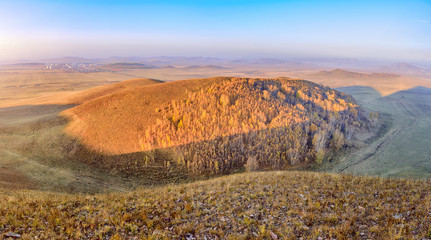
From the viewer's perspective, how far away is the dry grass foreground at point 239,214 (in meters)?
7.11

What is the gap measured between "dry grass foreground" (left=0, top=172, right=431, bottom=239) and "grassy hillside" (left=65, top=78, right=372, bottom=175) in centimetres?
1467

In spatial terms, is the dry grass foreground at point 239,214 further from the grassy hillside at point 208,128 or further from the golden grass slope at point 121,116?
the golden grass slope at point 121,116

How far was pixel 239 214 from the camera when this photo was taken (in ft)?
28.8

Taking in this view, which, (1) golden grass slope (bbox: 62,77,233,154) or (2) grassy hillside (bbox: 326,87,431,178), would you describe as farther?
(1) golden grass slope (bbox: 62,77,233,154)

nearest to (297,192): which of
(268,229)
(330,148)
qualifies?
(268,229)

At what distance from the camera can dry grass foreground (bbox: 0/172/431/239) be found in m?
7.11

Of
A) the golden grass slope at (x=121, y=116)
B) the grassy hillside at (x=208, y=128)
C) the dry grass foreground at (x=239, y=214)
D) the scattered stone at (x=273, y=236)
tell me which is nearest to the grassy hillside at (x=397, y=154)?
the grassy hillside at (x=208, y=128)

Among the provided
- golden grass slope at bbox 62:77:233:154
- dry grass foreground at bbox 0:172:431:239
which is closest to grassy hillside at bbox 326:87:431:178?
dry grass foreground at bbox 0:172:431:239

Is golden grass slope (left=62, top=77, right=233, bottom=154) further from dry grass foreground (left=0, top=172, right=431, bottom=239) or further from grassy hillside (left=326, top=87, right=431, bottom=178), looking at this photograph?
grassy hillside (left=326, top=87, right=431, bottom=178)

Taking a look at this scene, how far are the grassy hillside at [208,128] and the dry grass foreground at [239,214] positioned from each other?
14673 mm

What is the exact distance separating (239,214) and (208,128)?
2194 centimetres

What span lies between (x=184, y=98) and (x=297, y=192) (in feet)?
96.6

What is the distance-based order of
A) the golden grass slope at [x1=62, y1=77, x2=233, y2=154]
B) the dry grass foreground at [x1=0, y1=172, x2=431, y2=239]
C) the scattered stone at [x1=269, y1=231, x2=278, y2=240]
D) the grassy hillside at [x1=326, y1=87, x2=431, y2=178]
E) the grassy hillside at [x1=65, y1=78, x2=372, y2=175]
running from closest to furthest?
the scattered stone at [x1=269, y1=231, x2=278, y2=240] < the dry grass foreground at [x1=0, y1=172, x2=431, y2=239] < the grassy hillside at [x1=326, y1=87, x2=431, y2=178] < the grassy hillside at [x1=65, y1=78, x2=372, y2=175] < the golden grass slope at [x1=62, y1=77, x2=233, y2=154]

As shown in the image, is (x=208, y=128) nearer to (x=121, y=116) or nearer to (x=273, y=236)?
(x=121, y=116)
